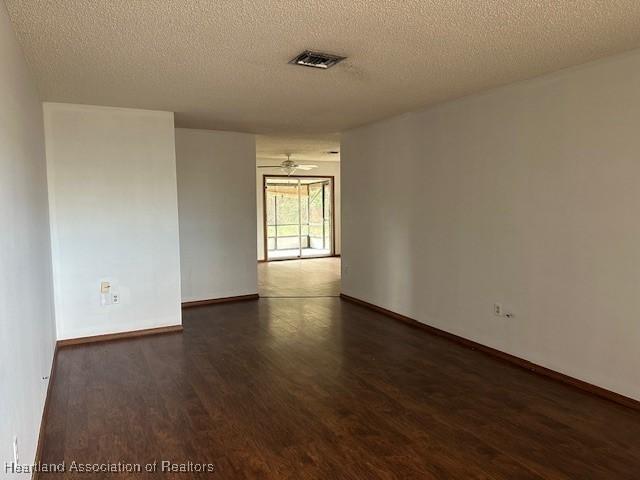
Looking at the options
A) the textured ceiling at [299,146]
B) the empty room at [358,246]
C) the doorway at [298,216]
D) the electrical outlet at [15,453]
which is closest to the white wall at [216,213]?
the empty room at [358,246]

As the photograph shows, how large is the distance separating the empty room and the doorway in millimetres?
4859

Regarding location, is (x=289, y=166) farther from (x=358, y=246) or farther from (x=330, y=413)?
(x=330, y=413)

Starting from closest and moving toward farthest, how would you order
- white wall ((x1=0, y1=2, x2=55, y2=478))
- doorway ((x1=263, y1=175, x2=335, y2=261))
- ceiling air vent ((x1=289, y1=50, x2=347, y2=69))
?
white wall ((x1=0, y1=2, x2=55, y2=478)) → ceiling air vent ((x1=289, y1=50, x2=347, y2=69)) → doorway ((x1=263, y1=175, x2=335, y2=261))

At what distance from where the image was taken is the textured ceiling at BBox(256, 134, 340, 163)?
6781mm

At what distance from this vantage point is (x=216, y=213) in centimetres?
628

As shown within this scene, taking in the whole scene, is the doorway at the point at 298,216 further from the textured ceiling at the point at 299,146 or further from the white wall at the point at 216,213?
the white wall at the point at 216,213

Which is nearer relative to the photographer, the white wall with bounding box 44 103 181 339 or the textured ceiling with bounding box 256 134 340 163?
the white wall with bounding box 44 103 181 339

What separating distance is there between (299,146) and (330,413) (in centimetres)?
552

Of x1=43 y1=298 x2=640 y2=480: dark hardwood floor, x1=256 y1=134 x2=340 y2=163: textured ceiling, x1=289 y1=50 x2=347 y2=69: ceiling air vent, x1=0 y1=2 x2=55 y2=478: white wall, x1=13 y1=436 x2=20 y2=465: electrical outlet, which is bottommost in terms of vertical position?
x1=43 y1=298 x2=640 y2=480: dark hardwood floor

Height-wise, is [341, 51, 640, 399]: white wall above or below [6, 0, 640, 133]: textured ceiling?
below

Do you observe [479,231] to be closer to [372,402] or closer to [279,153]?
[372,402]

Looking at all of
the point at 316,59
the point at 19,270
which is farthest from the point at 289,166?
the point at 19,270

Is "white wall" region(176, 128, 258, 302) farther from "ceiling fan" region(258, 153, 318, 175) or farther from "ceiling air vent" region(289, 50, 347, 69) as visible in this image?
"ceiling air vent" region(289, 50, 347, 69)

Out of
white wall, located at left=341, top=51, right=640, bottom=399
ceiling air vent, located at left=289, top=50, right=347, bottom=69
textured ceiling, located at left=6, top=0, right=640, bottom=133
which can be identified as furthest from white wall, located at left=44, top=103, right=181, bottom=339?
white wall, located at left=341, top=51, right=640, bottom=399
